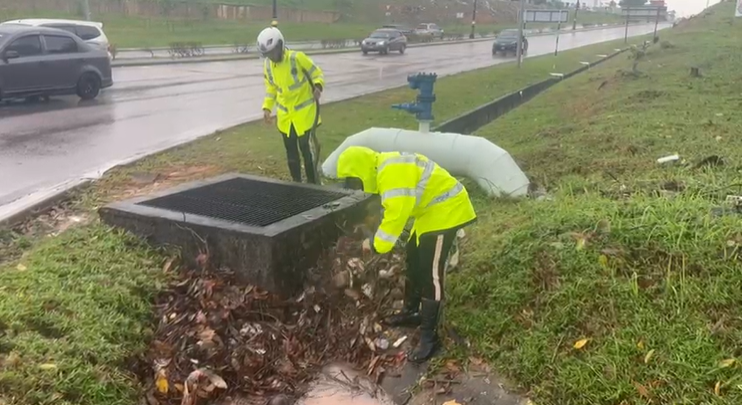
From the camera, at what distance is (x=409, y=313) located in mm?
4309

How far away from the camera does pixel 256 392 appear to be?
12.3 ft

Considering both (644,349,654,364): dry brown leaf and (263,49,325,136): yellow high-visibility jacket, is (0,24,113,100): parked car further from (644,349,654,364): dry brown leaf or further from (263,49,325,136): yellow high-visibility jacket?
(644,349,654,364): dry brown leaf

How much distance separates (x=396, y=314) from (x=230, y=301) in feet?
3.52

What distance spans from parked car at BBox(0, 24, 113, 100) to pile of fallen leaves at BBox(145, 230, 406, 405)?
31.8 ft

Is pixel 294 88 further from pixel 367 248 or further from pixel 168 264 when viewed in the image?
pixel 168 264

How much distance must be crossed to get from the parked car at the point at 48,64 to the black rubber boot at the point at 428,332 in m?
10.8

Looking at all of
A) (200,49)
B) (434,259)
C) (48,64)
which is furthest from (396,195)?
(200,49)

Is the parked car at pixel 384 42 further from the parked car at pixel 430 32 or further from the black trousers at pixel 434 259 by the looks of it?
the black trousers at pixel 434 259

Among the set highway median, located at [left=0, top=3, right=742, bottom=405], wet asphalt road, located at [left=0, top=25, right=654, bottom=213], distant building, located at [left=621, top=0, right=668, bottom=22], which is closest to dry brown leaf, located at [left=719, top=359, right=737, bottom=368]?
highway median, located at [left=0, top=3, right=742, bottom=405]

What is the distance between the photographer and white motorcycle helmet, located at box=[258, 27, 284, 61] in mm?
5969

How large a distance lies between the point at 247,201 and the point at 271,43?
5.34 feet

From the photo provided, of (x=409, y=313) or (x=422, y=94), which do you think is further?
(x=422, y=94)

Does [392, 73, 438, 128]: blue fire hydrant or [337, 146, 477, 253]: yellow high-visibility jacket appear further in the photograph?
[392, 73, 438, 128]: blue fire hydrant

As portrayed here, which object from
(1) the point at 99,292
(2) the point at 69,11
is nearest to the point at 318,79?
(1) the point at 99,292
